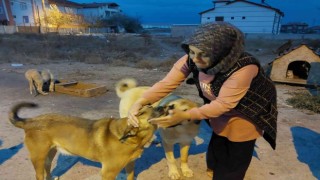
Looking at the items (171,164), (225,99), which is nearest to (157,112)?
(225,99)

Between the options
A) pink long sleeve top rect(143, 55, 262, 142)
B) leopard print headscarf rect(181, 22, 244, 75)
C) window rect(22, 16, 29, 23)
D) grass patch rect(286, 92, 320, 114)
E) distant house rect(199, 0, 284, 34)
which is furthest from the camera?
window rect(22, 16, 29, 23)

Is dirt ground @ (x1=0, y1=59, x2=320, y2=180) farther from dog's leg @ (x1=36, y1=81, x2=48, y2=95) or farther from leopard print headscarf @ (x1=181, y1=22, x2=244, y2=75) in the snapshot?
leopard print headscarf @ (x1=181, y1=22, x2=244, y2=75)

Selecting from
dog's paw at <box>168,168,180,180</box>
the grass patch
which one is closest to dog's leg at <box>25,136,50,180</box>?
dog's paw at <box>168,168,180,180</box>

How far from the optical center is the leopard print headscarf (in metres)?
1.96

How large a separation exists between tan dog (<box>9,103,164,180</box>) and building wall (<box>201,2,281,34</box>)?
3900 centimetres

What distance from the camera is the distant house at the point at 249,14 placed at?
39.5 m

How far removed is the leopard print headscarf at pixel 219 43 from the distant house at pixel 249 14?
39.2 metres

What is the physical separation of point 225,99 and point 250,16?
Result: 42.4 m

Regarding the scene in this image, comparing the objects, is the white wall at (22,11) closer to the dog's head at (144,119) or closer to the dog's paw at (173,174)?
the dog's paw at (173,174)

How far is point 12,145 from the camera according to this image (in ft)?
14.0

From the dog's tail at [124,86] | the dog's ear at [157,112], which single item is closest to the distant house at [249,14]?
the dog's tail at [124,86]

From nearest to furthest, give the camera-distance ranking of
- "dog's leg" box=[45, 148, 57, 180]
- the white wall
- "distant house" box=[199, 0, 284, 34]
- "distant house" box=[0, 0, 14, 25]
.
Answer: "dog's leg" box=[45, 148, 57, 180] < "distant house" box=[199, 0, 284, 34] < "distant house" box=[0, 0, 14, 25] < the white wall

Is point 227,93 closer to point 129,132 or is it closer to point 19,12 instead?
point 129,132

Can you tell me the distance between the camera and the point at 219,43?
195cm
